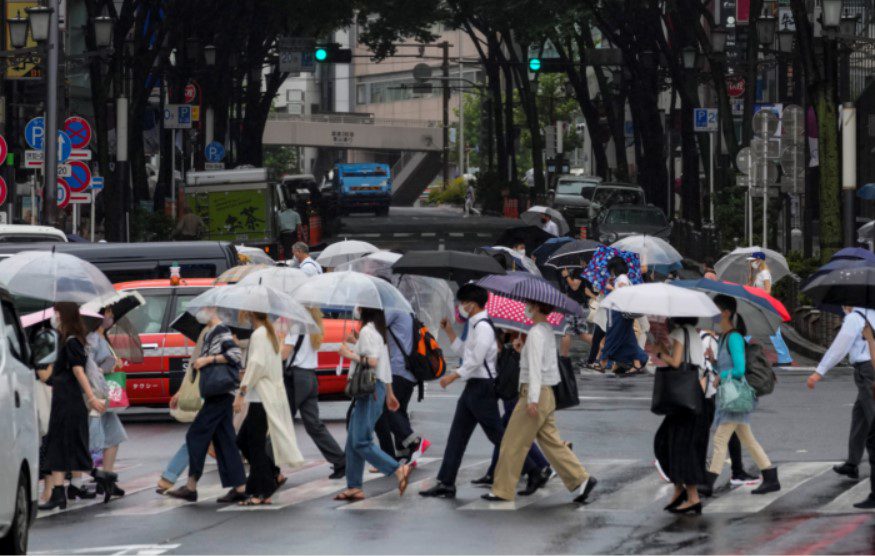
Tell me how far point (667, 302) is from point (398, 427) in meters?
3.46

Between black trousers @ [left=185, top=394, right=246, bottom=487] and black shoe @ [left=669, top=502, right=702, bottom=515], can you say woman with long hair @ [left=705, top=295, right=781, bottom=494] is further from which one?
black trousers @ [left=185, top=394, right=246, bottom=487]

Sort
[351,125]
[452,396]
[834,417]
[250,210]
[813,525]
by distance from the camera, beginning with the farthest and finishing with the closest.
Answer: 1. [351,125]
2. [250,210]
3. [452,396]
4. [834,417]
5. [813,525]

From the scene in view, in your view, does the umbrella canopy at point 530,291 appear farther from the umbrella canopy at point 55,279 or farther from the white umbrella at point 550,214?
the white umbrella at point 550,214

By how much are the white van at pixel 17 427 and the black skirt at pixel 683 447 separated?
4.71 m

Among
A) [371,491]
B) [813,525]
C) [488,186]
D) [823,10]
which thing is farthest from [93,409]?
[488,186]

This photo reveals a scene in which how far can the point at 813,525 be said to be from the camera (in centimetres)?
1241

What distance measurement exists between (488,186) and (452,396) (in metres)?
62.4

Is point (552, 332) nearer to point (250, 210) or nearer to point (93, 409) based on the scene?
point (93, 409)

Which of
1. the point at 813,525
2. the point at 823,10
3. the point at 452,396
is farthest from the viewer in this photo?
the point at 823,10

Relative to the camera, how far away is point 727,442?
558 inches

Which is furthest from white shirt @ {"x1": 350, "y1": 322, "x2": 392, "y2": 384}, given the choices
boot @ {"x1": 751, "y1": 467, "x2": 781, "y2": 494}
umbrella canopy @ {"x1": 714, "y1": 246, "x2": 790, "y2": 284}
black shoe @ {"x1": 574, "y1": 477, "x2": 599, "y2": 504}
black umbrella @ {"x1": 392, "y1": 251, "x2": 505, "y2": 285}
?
umbrella canopy @ {"x1": 714, "y1": 246, "x2": 790, "y2": 284}

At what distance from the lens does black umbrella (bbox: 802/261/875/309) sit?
1355 centimetres

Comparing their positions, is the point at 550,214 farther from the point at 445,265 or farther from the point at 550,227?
the point at 445,265

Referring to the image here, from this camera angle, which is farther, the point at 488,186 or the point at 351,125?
the point at 351,125
